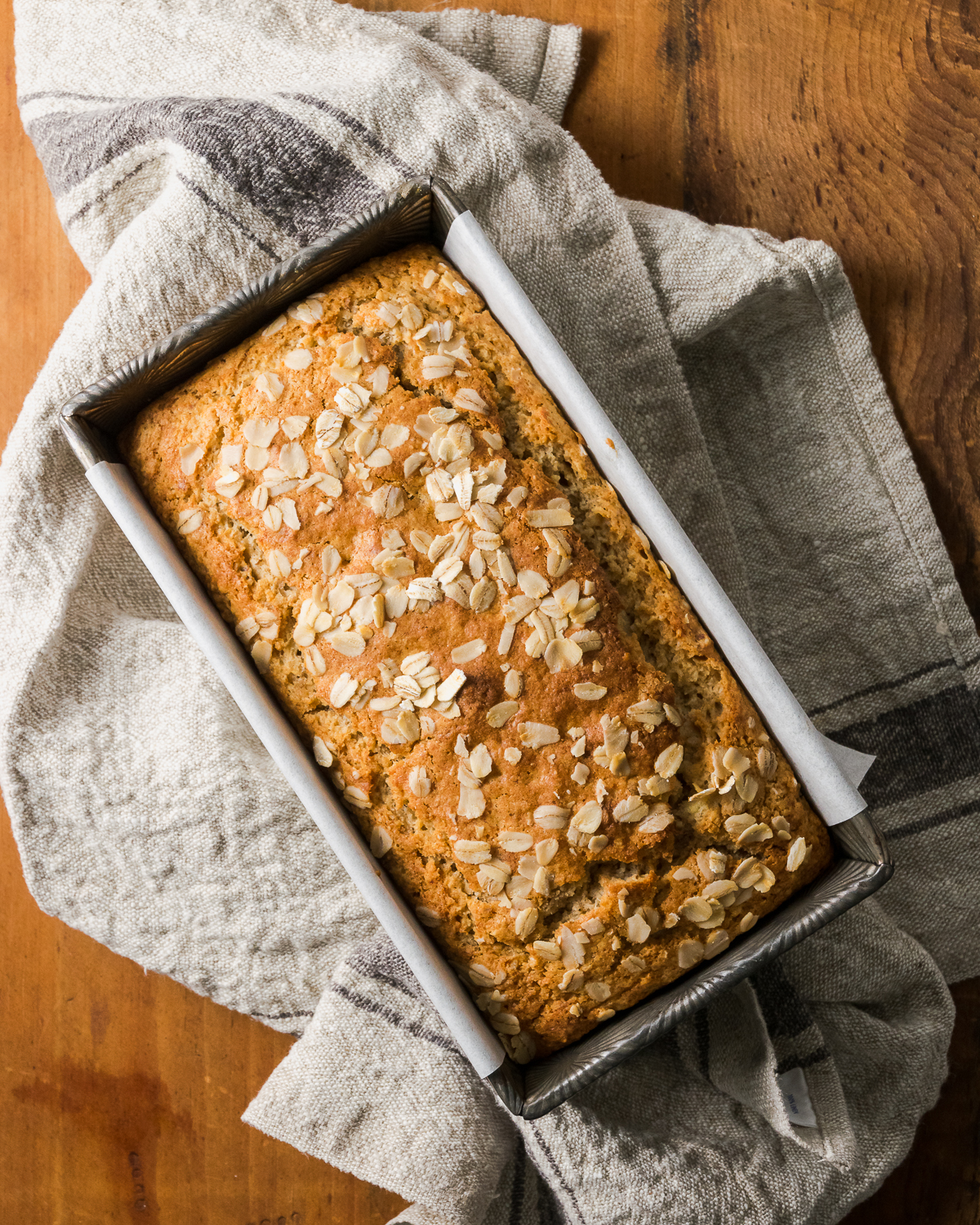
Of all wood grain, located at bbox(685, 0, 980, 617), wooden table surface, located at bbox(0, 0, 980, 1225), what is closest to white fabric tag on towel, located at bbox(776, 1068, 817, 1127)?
wooden table surface, located at bbox(0, 0, 980, 1225)

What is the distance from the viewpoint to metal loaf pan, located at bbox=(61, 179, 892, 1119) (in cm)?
105

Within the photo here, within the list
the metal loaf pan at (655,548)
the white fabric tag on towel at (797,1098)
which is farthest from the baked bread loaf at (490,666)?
the white fabric tag on towel at (797,1098)

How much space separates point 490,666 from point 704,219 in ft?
3.08

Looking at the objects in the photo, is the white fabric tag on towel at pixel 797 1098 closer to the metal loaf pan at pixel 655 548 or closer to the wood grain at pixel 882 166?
the metal loaf pan at pixel 655 548

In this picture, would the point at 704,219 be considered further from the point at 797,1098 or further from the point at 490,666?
the point at 797,1098

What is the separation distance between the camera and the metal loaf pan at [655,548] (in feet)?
3.46

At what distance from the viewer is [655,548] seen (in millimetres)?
1146

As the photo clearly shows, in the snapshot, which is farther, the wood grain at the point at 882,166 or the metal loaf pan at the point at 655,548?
the wood grain at the point at 882,166

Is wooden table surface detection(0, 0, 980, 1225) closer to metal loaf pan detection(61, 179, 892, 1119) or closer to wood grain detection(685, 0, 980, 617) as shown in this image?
wood grain detection(685, 0, 980, 617)

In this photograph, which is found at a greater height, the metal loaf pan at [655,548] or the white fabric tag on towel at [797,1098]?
the metal loaf pan at [655,548]

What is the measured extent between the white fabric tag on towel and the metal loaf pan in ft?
1.20

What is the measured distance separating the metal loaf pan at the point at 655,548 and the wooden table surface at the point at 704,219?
0.51 m

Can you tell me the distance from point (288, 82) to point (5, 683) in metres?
1.03

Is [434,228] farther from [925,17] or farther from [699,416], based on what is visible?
[925,17]
